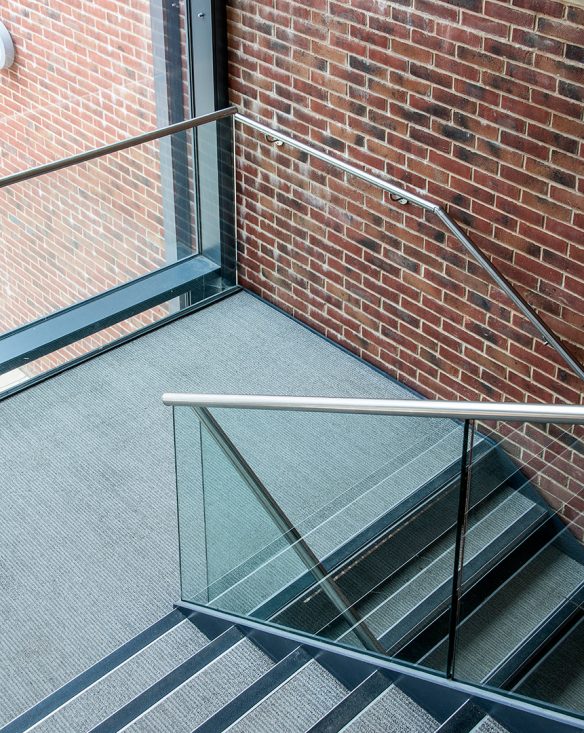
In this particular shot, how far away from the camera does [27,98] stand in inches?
186

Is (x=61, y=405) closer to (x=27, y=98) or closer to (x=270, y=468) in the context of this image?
(x=27, y=98)

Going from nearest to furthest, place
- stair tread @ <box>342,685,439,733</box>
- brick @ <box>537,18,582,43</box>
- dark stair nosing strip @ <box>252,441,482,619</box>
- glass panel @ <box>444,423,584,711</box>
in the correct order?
glass panel @ <box>444,423,584,711</box>, dark stair nosing strip @ <box>252,441,482,619</box>, stair tread @ <box>342,685,439,733</box>, brick @ <box>537,18,582,43</box>

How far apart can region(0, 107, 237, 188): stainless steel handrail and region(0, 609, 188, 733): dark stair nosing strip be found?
206 cm

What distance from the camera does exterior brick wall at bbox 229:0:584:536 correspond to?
12.0 ft

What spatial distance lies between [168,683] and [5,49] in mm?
3057

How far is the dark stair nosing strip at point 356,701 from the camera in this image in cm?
294

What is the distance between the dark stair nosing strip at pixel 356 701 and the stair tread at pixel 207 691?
410 mm

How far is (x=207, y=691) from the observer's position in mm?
3232

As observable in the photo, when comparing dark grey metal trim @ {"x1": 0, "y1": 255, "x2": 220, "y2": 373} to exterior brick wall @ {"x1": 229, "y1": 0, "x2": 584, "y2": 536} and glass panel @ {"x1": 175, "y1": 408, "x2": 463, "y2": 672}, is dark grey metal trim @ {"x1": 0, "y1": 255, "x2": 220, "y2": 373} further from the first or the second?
glass panel @ {"x1": 175, "y1": 408, "x2": 463, "y2": 672}

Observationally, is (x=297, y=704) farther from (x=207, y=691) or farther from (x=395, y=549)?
(x=395, y=549)

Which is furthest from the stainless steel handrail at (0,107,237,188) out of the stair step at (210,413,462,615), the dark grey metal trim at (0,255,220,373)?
the stair step at (210,413,462,615)

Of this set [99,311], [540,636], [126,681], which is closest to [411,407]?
[540,636]

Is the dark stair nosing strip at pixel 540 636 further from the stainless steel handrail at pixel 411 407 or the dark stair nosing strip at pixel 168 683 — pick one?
the dark stair nosing strip at pixel 168 683

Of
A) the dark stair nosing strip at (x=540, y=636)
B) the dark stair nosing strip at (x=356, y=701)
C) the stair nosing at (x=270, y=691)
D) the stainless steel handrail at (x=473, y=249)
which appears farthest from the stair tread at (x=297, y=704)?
the stainless steel handrail at (x=473, y=249)
